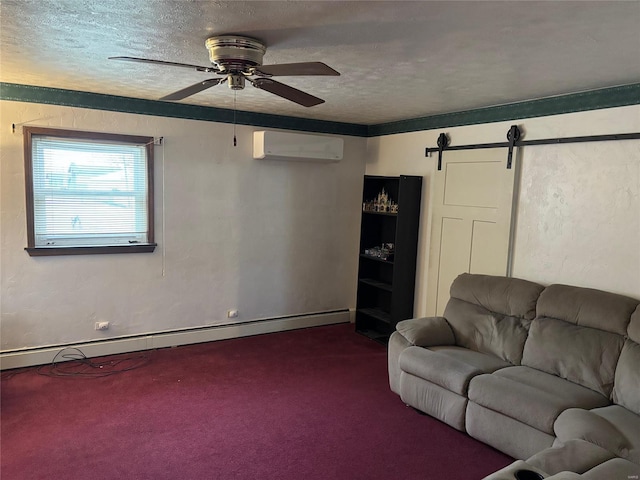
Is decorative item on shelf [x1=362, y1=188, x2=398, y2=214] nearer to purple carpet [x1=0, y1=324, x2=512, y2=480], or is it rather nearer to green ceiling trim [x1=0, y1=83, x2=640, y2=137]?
green ceiling trim [x1=0, y1=83, x2=640, y2=137]

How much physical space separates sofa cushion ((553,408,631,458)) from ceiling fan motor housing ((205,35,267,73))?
8.15ft

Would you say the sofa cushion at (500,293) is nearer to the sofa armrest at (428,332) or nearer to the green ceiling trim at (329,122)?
the sofa armrest at (428,332)

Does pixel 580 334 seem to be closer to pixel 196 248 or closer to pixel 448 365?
pixel 448 365

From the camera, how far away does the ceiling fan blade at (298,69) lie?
222 cm

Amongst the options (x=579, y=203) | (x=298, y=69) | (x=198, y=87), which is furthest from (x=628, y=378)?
(x=198, y=87)

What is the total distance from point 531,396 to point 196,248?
129 inches

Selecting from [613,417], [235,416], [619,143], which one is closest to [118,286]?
[235,416]

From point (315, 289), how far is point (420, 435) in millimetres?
2574

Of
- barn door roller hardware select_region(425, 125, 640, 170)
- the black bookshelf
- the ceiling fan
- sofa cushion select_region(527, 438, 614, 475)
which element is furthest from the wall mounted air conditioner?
sofa cushion select_region(527, 438, 614, 475)

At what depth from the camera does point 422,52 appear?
8.48 ft

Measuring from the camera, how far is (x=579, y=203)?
351 cm

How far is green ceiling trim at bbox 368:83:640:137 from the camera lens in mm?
3223

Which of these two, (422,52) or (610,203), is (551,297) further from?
(422,52)

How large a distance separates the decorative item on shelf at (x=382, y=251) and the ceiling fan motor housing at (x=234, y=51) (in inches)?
121
